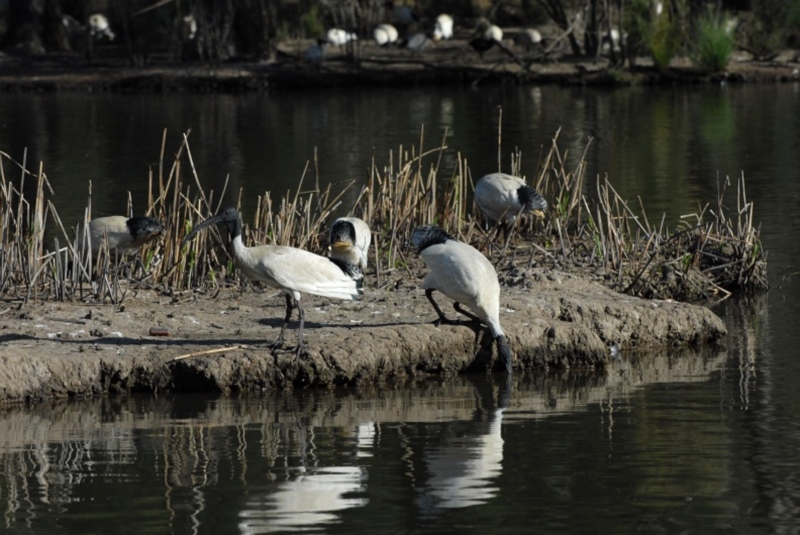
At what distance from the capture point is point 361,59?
140ft

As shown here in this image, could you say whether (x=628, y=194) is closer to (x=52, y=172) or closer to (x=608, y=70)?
(x=52, y=172)

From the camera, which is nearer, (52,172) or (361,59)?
(52,172)

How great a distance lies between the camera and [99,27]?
4609 cm

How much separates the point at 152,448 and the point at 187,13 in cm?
4084

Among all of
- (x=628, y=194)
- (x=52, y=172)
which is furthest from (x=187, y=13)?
(x=628, y=194)

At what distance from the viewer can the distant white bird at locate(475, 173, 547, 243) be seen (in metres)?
13.3

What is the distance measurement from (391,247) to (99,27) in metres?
35.6

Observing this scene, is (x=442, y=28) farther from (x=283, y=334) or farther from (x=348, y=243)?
(x=283, y=334)

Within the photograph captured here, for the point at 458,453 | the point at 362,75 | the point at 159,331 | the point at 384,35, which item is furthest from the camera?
the point at 384,35

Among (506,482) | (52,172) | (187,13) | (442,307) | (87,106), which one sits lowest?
(506,482)

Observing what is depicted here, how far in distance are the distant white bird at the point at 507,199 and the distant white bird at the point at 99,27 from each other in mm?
32303

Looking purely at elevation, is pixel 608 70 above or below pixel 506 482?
above

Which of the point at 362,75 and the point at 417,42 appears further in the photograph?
the point at 417,42

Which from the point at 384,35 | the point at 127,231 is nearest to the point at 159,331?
the point at 127,231
